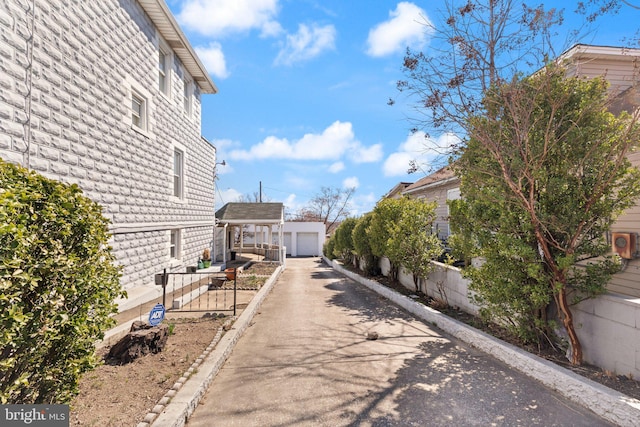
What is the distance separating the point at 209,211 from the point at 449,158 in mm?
12697

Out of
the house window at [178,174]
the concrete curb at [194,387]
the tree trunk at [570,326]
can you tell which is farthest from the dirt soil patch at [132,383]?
the house window at [178,174]

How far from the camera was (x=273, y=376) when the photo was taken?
4387 mm

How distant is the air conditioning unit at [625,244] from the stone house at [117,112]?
427 inches

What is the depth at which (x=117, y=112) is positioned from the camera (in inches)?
311

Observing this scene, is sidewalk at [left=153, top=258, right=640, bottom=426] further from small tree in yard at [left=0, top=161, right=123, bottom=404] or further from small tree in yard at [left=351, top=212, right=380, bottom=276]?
small tree in yard at [left=351, top=212, right=380, bottom=276]

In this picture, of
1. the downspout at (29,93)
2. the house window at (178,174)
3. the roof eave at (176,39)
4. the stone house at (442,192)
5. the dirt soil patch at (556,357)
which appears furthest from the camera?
the stone house at (442,192)

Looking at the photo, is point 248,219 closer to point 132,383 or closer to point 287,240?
point 287,240

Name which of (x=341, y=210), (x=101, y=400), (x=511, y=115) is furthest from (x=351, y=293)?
(x=341, y=210)

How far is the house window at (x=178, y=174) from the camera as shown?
12.0 metres

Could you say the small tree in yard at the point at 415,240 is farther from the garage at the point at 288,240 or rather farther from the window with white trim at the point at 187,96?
the garage at the point at 288,240

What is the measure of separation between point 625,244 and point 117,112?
1153 centimetres

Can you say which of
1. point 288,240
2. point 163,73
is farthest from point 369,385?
point 288,240

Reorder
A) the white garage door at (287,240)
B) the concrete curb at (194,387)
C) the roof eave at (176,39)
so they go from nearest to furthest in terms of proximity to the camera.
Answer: the concrete curb at (194,387) < the roof eave at (176,39) < the white garage door at (287,240)

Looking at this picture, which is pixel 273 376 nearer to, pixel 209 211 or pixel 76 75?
pixel 76 75
